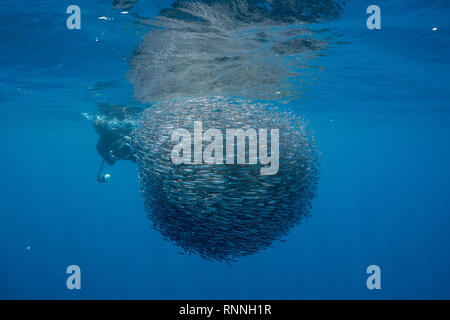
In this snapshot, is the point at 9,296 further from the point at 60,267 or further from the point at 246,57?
the point at 246,57

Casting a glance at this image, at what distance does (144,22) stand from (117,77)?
6.05 metres

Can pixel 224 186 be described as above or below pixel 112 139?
below

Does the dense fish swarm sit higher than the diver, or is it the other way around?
the diver

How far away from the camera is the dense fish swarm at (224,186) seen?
467 centimetres

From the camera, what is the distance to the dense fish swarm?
467cm

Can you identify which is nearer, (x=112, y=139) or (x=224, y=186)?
(x=224, y=186)

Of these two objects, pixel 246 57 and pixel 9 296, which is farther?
pixel 9 296

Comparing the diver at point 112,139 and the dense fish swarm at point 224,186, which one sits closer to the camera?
the dense fish swarm at point 224,186

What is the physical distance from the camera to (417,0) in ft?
27.5

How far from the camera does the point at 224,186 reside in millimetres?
4582

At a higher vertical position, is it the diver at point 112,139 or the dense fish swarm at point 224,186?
the diver at point 112,139

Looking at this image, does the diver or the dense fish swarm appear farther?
the diver
